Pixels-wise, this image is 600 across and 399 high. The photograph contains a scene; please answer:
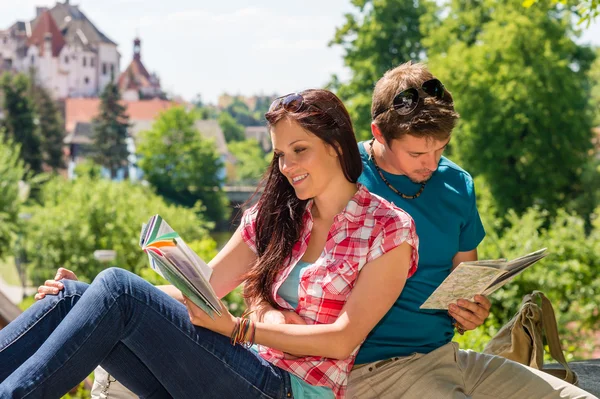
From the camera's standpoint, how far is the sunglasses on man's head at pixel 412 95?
2707 mm

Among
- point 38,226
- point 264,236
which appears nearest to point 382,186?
point 264,236

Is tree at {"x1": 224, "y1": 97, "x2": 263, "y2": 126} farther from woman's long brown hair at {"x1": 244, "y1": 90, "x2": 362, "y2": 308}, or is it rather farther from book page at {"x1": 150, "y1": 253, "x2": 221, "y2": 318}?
book page at {"x1": 150, "y1": 253, "x2": 221, "y2": 318}

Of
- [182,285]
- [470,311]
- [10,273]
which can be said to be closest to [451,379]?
[470,311]

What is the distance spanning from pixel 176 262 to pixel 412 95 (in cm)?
99

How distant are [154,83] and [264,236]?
306 ft

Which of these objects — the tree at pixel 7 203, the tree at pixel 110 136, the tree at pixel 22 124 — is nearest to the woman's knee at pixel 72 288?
the tree at pixel 7 203

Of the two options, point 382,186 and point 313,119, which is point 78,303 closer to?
point 313,119

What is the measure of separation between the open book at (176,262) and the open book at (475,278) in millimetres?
679

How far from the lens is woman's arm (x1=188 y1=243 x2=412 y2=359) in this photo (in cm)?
235

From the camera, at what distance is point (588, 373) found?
3.66 meters

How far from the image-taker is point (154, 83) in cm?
9369

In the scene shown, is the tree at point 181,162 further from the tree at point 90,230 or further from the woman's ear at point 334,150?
the woman's ear at point 334,150

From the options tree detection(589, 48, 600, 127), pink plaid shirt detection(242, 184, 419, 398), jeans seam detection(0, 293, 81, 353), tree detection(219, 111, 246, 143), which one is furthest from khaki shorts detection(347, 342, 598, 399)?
tree detection(219, 111, 246, 143)

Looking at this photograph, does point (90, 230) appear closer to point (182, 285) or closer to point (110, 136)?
point (182, 285)
